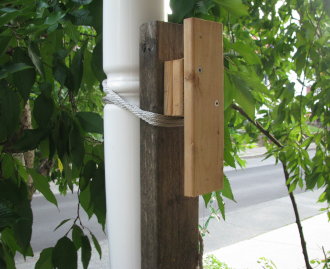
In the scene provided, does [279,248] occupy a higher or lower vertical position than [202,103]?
lower

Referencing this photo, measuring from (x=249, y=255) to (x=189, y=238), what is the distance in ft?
16.4

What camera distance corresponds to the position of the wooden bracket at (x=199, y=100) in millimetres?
658

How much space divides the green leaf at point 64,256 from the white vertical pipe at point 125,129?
0.19 m

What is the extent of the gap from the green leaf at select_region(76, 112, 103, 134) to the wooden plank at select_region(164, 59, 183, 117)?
0.80 feet

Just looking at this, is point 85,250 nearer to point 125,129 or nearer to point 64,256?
point 64,256

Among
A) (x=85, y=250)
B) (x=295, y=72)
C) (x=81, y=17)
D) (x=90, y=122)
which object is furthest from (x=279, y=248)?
(x=81, y=17)

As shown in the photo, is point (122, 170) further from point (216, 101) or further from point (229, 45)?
point (229, 45)

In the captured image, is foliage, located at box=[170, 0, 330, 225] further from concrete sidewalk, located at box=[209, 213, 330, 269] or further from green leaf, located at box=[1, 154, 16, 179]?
concrete sidewalk, located at box=[209, 213, 330, 269]

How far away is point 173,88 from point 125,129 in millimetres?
119

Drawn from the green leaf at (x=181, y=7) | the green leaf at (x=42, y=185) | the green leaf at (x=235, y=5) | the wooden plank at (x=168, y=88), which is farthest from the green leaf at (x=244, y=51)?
the green leaf at (x=42, y=185)

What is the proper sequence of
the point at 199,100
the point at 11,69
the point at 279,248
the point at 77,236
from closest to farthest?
the point at 199,100 → the point at 11,69 → the point at 77,236 → the point at 279,248

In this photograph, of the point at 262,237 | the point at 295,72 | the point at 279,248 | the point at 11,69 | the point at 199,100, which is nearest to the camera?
the point at 199,100

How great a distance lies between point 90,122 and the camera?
0.92 m

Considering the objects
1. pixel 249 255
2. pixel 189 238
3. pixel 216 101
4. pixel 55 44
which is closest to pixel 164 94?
pixel 216 101
